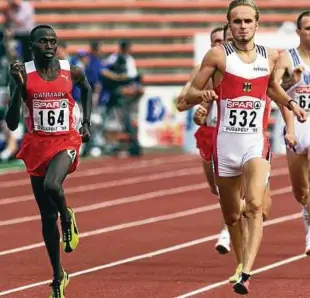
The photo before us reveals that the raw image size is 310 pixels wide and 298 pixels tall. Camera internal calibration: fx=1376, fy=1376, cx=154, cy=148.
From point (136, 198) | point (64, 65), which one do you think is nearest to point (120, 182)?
point (136, 198)

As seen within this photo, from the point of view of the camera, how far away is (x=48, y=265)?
10.7m

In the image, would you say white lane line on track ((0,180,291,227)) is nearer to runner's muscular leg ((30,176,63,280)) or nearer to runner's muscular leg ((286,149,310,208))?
runner's muscular leg ((286,149,310,208))

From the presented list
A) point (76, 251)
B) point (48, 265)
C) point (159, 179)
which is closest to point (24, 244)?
point (76, 251)

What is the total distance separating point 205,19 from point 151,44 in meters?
1.34

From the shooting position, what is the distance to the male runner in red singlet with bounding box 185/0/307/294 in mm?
9016

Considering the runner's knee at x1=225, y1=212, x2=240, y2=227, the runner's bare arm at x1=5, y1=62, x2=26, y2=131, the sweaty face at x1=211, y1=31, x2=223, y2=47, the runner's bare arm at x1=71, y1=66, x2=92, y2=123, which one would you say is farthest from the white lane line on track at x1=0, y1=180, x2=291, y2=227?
the runner's bare arm at x1=5, y1=62, x2=26, y2=131

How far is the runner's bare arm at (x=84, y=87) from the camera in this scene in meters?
9.23

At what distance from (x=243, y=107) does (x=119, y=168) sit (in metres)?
12.4

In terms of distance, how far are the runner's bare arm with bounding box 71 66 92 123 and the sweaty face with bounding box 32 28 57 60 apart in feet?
1.06

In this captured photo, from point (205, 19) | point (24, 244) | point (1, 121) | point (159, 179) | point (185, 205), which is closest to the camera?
point (24, 244)

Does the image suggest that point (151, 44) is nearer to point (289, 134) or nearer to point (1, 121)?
point (1, 121)

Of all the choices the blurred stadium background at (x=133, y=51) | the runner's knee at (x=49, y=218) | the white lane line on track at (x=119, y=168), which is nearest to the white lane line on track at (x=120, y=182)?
the white lane line on track at (x=119, y=168)

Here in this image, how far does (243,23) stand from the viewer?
8984mm

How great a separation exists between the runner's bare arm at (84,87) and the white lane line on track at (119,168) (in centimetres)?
920
